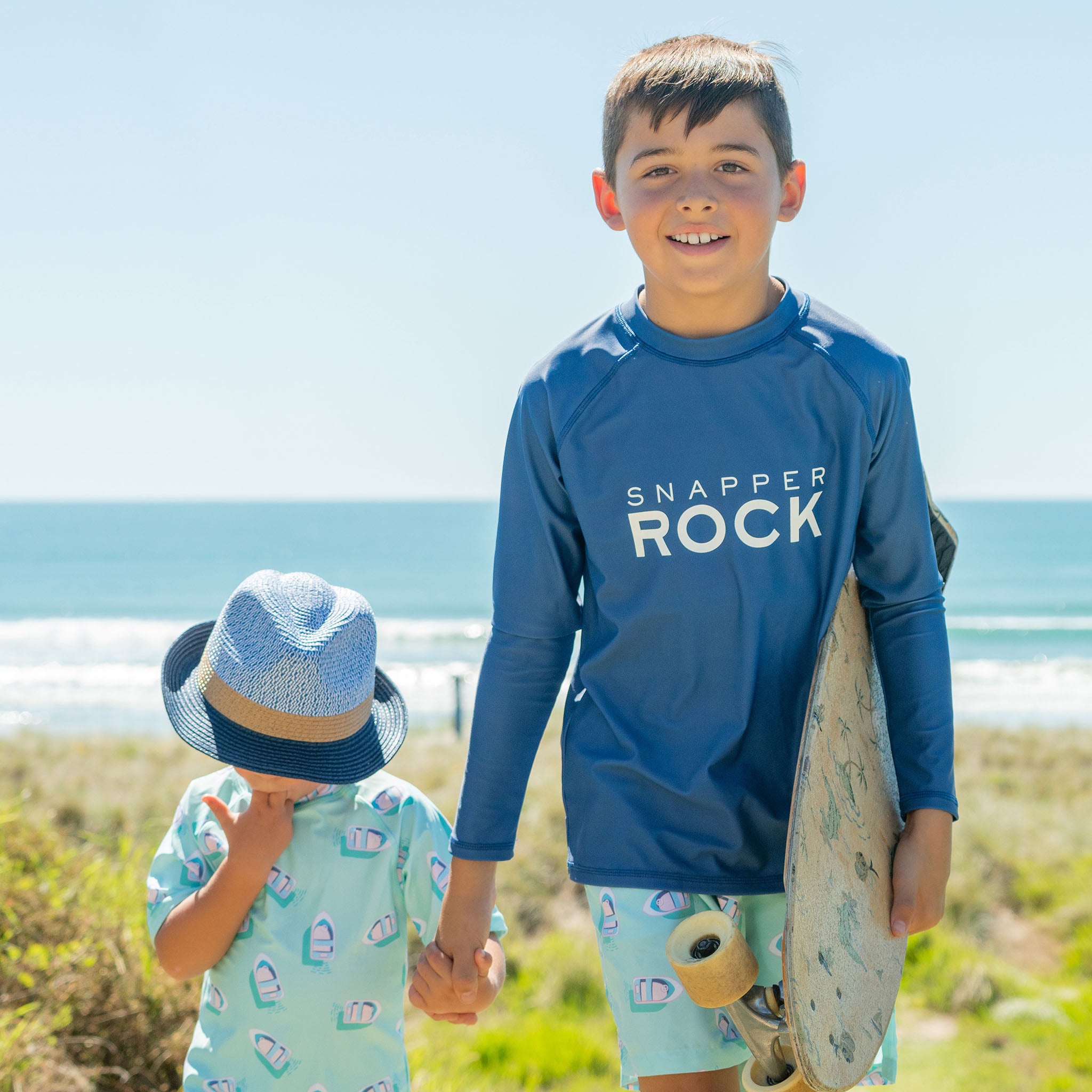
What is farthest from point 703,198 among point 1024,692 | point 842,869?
point 1024,692

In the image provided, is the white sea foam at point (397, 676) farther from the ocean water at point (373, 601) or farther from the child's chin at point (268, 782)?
the child's chin at point (268, 782)

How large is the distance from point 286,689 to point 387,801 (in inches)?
11.2

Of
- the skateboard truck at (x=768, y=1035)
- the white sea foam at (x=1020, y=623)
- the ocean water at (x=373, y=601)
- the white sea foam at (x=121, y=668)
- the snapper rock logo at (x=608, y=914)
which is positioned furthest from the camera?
the white sea foam at (x=1020, y=623)

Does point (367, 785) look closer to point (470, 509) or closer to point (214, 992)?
point (214, 992)

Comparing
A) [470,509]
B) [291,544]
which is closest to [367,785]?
[291,544]

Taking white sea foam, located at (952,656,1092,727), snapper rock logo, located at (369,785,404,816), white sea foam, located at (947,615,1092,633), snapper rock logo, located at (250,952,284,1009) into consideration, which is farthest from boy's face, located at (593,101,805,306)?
white sea foam, located at (947,615,1092,633)

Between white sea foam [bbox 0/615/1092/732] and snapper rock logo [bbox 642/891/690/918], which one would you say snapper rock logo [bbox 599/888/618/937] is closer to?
snapper rock logo [bbox 642/891/690/918]

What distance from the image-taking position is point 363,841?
1.84 meters

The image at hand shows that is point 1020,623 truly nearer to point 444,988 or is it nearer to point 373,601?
point 373,601

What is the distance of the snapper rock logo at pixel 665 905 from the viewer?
1572 mm

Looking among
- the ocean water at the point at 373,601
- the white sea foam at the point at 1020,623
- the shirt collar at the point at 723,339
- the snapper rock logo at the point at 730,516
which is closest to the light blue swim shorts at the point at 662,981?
the snapper rock logo at the point at 730,516

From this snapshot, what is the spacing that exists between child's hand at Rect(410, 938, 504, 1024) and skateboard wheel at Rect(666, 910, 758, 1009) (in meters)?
0.32

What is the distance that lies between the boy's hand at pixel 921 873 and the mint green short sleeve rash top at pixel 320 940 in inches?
25.4

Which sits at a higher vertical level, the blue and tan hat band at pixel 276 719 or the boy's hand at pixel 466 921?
the blue and tan hat band at pixel 276 719
